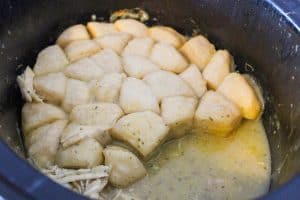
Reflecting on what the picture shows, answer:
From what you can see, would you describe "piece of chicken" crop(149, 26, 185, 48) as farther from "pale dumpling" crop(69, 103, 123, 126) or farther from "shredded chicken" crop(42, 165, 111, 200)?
"shredded chicken" crop(42, 165, 111, 200)

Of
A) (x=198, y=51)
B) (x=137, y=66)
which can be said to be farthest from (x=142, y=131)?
(x=198, y=51)

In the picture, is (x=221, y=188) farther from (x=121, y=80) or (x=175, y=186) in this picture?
(x=121, y=80)

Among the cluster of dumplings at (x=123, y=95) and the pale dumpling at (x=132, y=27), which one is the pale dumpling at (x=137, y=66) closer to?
the cluster of dumplings at (x=123, y=95)

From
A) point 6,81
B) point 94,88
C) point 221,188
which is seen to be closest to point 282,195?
point 221,188

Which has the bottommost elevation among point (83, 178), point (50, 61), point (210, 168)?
point (210, 168)

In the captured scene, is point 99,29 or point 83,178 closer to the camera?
point 83,178

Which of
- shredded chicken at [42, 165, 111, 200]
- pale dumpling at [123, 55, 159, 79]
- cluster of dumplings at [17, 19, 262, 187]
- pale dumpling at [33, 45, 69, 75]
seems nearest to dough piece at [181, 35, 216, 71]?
cluster of dumplings at [17, 19, 262, 187]

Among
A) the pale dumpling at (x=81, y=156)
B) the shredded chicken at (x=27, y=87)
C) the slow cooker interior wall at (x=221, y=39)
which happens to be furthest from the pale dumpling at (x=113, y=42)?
the pale dumpling at (x=81, y=156)

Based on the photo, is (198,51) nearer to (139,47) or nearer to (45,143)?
(139,47)
